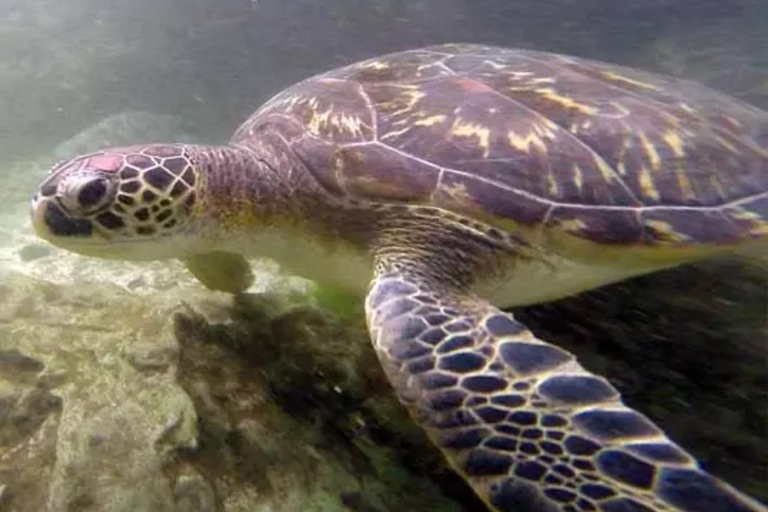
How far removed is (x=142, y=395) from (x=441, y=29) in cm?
1052

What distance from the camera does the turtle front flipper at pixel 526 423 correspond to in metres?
1.68

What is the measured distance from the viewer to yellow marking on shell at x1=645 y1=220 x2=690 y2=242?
252cm

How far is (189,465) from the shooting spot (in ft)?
6.44

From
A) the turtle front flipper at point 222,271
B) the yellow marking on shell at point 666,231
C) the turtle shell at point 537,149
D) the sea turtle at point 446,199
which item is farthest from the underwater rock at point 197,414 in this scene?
the yellow marking on shell at point 666,231

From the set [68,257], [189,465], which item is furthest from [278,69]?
[189,465]

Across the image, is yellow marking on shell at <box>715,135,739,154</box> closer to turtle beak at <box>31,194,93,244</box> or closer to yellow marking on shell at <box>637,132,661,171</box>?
yellow marking on shell at <box>637,132,661,171</box>

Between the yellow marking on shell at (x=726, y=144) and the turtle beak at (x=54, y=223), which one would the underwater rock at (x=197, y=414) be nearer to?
the turtle beak at (x=54, y=223)

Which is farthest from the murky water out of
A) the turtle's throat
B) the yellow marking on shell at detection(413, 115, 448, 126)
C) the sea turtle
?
the yellow marking on shell at detection(413, 115, 448, 126)

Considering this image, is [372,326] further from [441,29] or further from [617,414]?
[441,29]

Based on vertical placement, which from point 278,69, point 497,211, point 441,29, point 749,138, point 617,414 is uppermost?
point 749,138

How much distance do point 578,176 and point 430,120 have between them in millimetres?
593

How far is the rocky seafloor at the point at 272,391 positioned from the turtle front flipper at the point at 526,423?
379mm

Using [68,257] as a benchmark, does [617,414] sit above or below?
above

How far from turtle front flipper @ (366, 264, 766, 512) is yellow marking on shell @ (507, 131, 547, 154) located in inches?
27.5
